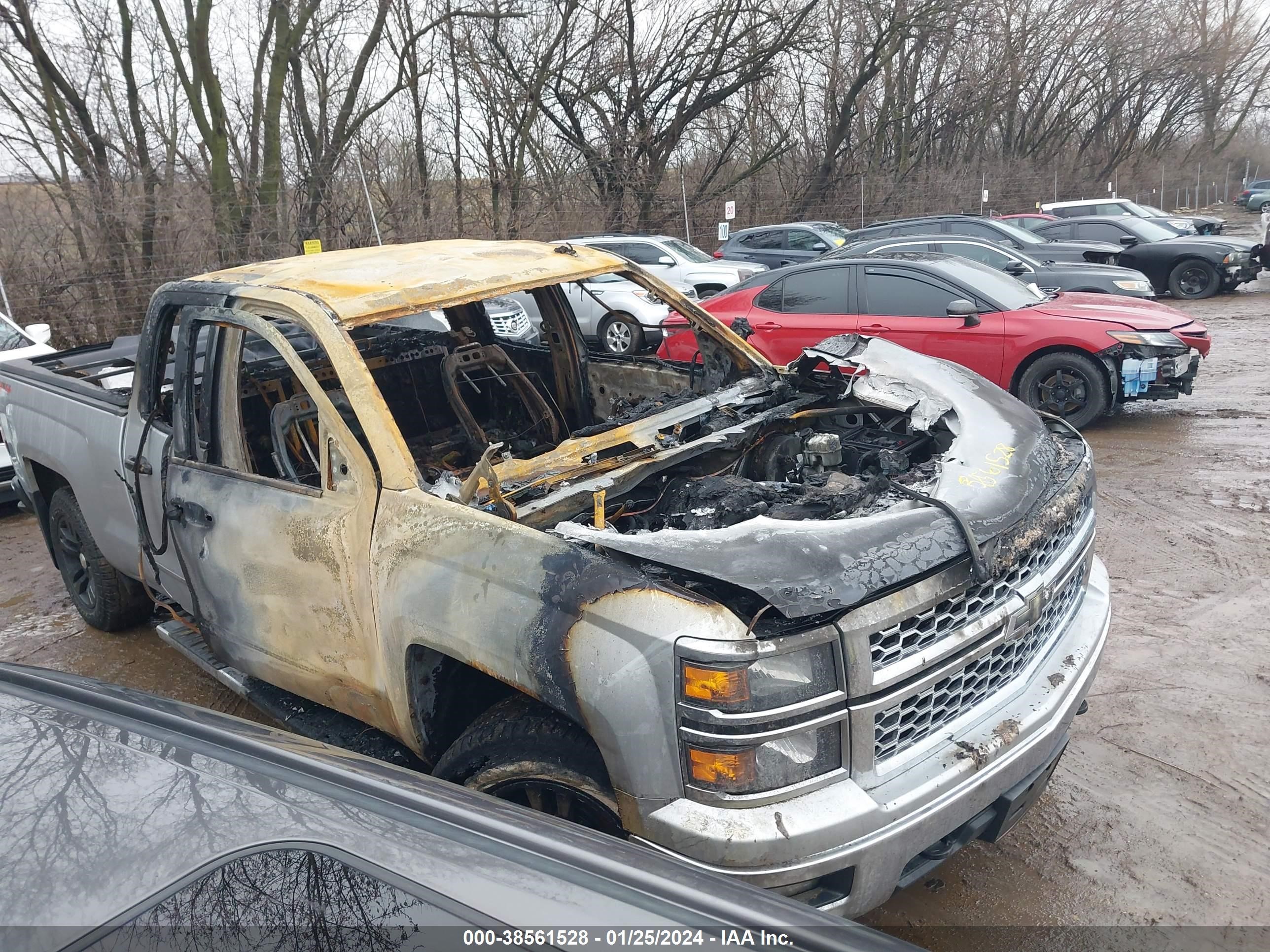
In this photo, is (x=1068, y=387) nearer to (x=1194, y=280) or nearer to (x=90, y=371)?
(x=90, y=371)

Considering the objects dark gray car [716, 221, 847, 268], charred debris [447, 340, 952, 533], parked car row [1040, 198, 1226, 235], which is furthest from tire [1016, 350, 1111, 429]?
parked car row [1040, 198, 1226, 235]

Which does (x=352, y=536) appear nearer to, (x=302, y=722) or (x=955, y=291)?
(x=302, y=722)

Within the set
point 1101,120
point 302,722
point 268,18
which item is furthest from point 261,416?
point 1101,120

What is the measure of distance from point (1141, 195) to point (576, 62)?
26.8m

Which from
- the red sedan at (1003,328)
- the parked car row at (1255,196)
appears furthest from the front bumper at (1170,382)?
the parked car row at (1255,196)

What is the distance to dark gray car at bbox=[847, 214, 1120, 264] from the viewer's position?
541 inches

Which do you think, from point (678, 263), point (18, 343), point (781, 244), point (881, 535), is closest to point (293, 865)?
point (881, 535)

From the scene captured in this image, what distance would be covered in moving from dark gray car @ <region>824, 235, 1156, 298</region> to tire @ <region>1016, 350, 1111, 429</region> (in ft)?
9.47

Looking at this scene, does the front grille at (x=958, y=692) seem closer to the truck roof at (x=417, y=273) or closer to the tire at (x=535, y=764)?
the tire at (x=535, y=764)

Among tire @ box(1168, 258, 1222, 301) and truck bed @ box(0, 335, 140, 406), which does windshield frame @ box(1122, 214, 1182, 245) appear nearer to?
tire @ box(1168, 258, 1222, 301)

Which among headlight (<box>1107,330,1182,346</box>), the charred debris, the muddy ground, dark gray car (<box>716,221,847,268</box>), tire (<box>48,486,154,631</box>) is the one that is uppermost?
dark gray car (<box>716,221,847,268</box>)

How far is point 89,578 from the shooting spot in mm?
4902

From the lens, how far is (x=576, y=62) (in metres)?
22.7

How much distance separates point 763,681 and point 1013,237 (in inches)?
547
